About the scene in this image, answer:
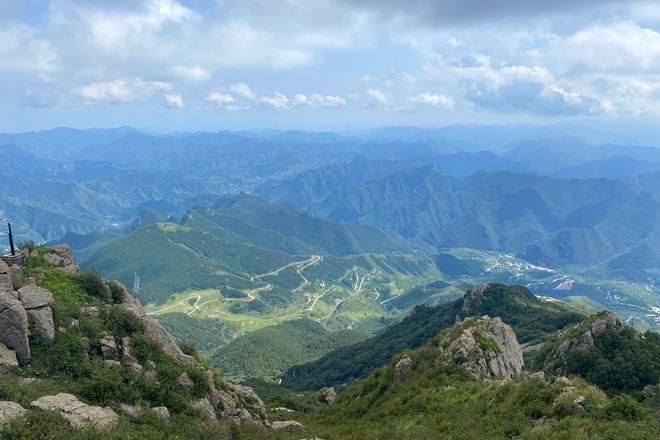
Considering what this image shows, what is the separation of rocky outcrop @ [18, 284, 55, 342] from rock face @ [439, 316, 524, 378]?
46.3 m

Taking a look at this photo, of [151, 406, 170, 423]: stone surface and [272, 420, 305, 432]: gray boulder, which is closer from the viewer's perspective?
[151, 406, 170, 423]: stone surface

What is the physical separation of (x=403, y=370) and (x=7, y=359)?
4634cm

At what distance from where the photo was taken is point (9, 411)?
26.6m

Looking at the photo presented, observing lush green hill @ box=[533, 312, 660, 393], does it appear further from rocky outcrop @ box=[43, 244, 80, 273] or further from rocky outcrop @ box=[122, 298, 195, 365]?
rocky outcrop @ box=[43, 244, 80, 273]

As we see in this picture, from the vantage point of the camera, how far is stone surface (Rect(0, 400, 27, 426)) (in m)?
25.8

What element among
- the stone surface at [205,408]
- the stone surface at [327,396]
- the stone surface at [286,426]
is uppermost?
the stone surface at [205,408]

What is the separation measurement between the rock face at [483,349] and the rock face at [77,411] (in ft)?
140

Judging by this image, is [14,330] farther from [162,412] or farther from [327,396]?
[327,396]

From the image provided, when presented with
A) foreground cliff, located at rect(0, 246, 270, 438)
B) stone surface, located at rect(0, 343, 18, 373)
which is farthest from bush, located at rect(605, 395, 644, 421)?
stone surface, located at rect(0, 343, 18, 373)

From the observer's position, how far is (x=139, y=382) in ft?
124

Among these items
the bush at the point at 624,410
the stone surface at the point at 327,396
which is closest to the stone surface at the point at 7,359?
the bush at the point at 624,410

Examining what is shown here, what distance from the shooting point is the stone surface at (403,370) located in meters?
61.9

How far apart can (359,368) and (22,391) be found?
549 feet

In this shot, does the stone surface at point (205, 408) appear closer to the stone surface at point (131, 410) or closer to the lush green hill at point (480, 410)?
the stone surface at point (131, 410)
